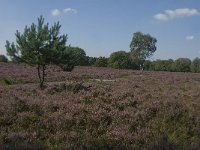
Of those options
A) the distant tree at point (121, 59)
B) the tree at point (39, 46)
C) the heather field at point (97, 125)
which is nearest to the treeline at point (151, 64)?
the distant tree at point (121, 59)

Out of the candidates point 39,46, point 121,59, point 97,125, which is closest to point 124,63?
point 121,59

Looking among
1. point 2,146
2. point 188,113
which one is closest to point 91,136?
point 2,146

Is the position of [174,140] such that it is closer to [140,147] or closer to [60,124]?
[140,147]

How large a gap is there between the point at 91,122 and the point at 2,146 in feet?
13.0

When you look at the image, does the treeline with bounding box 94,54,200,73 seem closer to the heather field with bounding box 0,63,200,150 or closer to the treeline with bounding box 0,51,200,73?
the treeline with bounding box 0,51,200,73

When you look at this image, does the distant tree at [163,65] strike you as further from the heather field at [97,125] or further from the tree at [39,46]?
the heather field at [97,125]

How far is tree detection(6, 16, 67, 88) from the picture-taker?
898 inches

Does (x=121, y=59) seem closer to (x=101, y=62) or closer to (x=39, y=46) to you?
(x=101, y=62)

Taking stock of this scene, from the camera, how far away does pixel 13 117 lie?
11172mm

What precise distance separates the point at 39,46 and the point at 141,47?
82.6m

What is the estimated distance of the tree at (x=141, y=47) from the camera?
102 m

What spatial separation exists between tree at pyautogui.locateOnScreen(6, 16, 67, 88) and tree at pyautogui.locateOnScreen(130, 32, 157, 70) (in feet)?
258

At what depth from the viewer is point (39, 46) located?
22859 millimetres

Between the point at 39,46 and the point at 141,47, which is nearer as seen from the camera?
the point at 39,46
